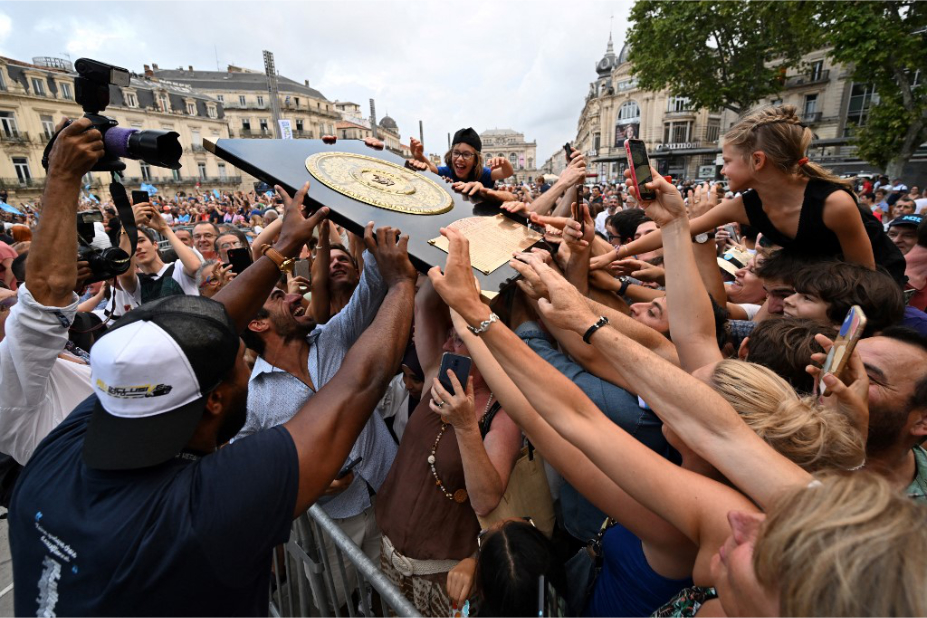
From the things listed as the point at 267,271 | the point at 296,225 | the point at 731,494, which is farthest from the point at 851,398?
the point at 267,271

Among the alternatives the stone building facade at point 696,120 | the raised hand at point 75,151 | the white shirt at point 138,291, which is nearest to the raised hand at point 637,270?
the raised hand at point 75,151

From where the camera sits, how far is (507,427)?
7.66 feet

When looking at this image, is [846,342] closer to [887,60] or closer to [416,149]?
[416,149]

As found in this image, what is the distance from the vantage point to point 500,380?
1.92m

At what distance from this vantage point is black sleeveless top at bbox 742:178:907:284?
261 centimetres

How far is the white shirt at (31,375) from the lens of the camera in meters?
1.87

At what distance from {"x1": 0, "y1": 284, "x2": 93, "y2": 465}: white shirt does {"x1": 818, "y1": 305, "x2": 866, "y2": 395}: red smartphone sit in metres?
3.18

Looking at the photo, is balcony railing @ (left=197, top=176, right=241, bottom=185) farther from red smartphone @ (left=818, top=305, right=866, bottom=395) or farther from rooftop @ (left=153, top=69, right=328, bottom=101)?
red smartphone @ (left=818, top=305, right=866, bottom=395)

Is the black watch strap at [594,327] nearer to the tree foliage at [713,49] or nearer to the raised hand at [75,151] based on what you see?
the raised hand at [75,151]

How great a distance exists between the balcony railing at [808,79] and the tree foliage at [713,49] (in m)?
16.3

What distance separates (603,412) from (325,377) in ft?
5.93

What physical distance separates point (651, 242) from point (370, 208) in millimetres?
2535

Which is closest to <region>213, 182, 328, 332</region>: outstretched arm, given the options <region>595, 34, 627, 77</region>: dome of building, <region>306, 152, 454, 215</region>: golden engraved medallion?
<region>306, 152, 454, 215</region>: golden engraved medallion

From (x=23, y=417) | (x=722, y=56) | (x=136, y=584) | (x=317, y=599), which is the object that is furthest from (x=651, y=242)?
(x=722, y=56)
